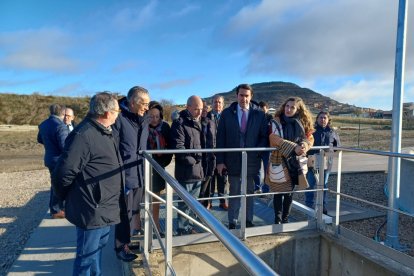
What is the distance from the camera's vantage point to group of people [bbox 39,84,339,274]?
2623 mm

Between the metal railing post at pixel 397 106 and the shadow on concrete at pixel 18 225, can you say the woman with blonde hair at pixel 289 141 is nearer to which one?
the metal railing post at pixel 397 106

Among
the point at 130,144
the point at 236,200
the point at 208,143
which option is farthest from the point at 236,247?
the point at 208,143

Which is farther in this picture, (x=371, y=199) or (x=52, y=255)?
(x=371, y=199)

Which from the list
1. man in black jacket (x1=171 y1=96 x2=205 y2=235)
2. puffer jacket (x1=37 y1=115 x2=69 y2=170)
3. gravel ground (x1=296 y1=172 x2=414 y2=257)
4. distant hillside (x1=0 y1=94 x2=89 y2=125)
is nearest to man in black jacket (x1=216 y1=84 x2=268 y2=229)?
man in black jacket (x1=171 y1=96 x2=205 y2=235)

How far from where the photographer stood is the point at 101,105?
264cm

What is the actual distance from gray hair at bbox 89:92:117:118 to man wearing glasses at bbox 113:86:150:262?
0.74 metres

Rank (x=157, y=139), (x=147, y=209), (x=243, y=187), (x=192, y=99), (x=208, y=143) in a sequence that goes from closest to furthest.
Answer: (x=147, y=209) < (x=243, y=187) < (x=192, y=99) < (x=157, y=139) < (x=208, y=143)

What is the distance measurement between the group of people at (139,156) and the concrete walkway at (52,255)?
29 cm

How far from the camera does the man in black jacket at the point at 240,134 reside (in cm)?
425

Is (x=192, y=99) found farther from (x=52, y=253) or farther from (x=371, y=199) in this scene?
(x=371, y=199)

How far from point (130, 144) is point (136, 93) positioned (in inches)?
20.5

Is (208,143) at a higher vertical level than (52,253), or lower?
higher

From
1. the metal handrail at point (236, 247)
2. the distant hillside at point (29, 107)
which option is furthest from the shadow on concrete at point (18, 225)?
the distant hillside at point (29, 107)

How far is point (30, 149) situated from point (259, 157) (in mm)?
16173
